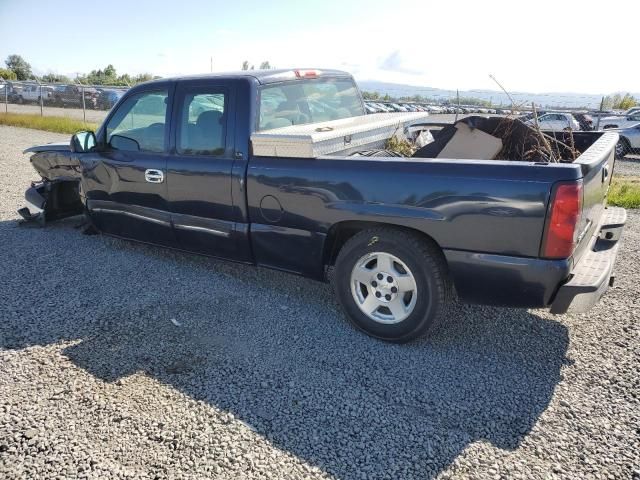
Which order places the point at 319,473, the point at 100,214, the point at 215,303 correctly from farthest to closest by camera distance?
the point at 100,214 → the point at 215,303 → the point at 319,473

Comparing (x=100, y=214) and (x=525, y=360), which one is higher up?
(x=100, y=214)

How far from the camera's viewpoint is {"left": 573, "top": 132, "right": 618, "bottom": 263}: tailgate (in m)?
2.95

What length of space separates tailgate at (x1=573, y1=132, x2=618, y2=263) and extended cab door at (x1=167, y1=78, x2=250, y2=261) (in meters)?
2.45

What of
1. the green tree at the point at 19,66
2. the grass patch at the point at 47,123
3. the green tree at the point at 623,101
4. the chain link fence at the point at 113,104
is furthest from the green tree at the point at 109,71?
the green tree at the point at 623,101

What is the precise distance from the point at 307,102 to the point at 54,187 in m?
3.60

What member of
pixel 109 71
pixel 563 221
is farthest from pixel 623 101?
pixel 109 71

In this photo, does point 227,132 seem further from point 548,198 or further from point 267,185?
point 548,198

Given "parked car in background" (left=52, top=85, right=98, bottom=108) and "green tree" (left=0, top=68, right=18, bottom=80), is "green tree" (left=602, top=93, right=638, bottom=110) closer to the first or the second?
"parked car in background" (left=52, top=85, right=98, bottom=108)

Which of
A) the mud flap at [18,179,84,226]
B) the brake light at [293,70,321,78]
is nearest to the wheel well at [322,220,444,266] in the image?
the brake light at [293,70,321,78]

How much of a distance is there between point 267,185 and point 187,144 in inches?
40.1

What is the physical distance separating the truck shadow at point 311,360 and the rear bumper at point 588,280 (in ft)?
1.75

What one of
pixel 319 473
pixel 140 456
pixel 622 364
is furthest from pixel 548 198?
pixel 140 456

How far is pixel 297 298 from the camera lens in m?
4.32

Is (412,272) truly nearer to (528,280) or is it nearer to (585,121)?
(528,280)
